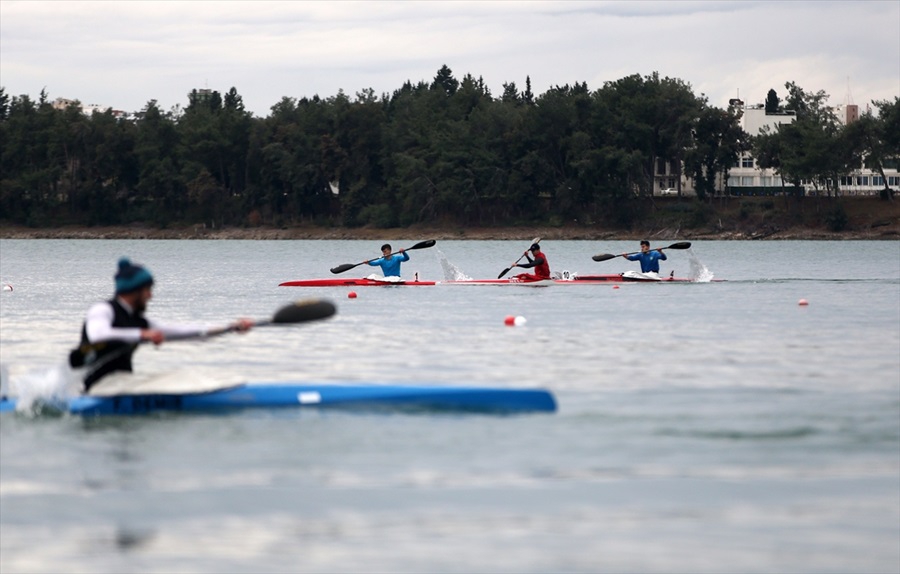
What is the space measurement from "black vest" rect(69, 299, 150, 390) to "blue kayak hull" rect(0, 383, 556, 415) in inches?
18.3

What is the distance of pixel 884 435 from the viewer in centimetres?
1472

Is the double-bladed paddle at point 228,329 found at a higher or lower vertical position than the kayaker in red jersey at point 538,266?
higher

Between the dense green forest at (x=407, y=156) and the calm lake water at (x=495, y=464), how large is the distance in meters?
82.3

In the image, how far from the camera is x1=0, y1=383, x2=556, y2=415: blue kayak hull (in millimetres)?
14953

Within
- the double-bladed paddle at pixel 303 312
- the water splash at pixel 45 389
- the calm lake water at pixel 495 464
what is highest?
the double-bladed paddle at pixel 303 312

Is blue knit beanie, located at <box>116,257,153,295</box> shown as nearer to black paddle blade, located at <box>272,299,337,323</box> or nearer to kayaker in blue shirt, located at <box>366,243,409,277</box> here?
black paddle blade, located at <box>272,299,337,323</box>

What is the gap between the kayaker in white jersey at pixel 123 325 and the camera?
13898 millimetres

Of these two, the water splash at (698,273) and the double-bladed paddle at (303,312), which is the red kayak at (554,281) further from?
the double-bladed paddle at (303,312)

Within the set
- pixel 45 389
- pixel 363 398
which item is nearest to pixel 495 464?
pixel 363 398

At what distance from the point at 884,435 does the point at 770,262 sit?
180 feet

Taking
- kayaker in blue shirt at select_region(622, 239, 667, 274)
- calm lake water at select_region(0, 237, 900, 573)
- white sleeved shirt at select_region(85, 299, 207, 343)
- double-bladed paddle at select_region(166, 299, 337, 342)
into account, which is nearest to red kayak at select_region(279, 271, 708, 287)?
kayaker in blue shirt at select_region(622, 239, 667, 274)

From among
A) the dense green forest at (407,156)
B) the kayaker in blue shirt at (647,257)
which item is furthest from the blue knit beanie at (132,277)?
the dense green forest at (407,156)

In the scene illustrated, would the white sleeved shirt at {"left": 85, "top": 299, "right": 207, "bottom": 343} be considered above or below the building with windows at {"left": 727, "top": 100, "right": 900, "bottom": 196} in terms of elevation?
below

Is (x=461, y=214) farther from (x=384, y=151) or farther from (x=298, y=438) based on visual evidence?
(x=298, y=438)
